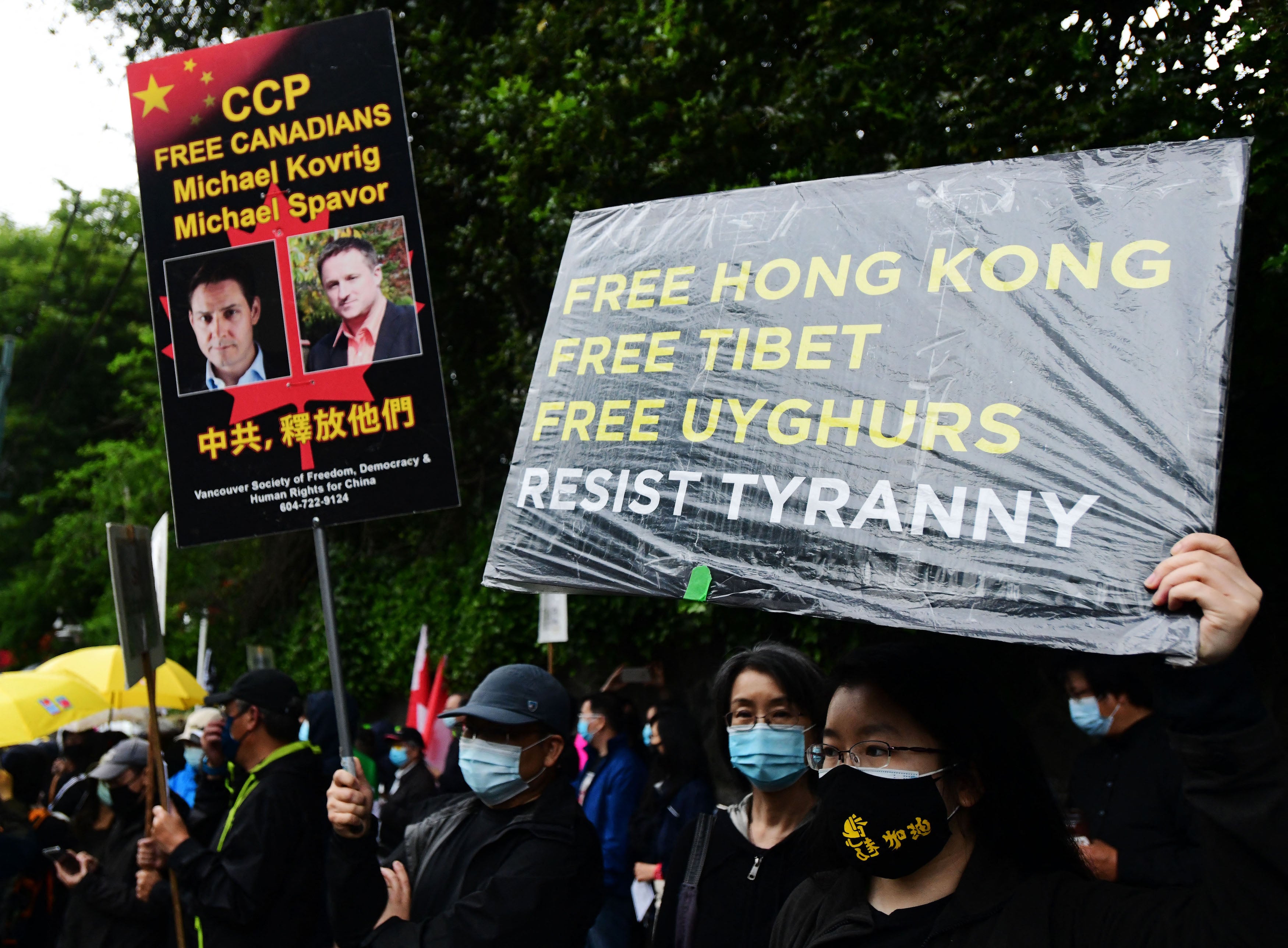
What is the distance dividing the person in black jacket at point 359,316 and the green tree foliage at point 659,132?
3.38 metres

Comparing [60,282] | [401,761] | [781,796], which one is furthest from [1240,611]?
[60,282]

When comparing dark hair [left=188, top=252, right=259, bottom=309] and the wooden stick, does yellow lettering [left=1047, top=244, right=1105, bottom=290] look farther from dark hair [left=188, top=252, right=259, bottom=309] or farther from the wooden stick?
the wooden stick

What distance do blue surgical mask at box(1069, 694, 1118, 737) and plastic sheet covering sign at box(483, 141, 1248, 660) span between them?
2930 mm

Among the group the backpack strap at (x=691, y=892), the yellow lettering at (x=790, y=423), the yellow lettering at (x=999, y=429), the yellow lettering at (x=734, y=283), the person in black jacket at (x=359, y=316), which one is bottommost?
the backpack strap at (x=691, y=892)

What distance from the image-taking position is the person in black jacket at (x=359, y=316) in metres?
3.98

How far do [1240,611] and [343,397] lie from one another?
2987mm

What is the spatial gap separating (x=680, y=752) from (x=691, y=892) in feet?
8.79

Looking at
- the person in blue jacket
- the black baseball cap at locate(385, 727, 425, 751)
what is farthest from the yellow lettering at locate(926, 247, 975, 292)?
the black baseball cap at locate(385, 727, 425, 751)

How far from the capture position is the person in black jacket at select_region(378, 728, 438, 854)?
7.30 metres

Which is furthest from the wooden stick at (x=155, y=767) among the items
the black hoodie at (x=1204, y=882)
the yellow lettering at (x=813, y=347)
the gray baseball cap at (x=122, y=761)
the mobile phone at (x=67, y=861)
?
the black hoodie at (x=1204, y=882)

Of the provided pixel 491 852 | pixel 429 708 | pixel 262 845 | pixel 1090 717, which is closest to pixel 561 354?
pixel 491 852

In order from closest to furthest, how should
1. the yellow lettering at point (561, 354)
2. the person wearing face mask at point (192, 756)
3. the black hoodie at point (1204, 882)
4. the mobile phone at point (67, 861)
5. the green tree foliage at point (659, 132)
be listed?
the black hoodie at point (1204, 882)
the yellow lettering at point (561, 354)
the mobile phone at point (67, 861)
the green tree foliage at point (659, 132)
the person wearing face mask at point (192, 756)

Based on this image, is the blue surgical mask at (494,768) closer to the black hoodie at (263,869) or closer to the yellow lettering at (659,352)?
the black hoodie at (263,869)

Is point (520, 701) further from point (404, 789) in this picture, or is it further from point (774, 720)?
point (404, 789)
